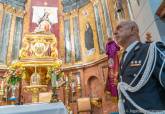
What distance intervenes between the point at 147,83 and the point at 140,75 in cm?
10

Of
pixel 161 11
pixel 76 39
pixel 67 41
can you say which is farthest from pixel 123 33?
pixel 67 41

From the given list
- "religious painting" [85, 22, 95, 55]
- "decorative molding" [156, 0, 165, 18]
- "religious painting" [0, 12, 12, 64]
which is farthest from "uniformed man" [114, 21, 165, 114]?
"religious painting" [0, 12, 12, 64]

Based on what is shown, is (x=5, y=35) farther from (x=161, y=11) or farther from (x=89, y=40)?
(x=161, y=11)

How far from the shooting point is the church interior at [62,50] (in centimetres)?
737

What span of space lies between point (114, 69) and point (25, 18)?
715cm

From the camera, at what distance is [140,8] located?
4363mm

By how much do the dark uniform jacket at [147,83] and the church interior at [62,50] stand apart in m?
3.94

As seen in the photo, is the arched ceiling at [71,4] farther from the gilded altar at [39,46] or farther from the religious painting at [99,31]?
the gilded altar at [39,46]

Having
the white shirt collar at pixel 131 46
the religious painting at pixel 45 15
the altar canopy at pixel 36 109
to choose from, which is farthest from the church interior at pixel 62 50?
the white shirt collar at pixel 131 46

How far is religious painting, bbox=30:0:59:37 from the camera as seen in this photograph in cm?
1052

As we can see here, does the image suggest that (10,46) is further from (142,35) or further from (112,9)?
(142,35)

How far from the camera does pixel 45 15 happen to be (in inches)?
425

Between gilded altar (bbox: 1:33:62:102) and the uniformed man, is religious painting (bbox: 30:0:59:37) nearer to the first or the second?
gilded altar (bbox: 1:33:62:102)

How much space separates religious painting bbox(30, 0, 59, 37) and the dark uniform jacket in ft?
29.5
